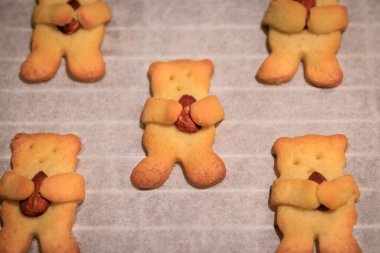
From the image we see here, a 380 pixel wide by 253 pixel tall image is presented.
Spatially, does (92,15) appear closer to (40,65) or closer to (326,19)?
(40,65)

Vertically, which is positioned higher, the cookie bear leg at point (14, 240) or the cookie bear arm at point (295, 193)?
the cookie bear arm at point (295, 193)

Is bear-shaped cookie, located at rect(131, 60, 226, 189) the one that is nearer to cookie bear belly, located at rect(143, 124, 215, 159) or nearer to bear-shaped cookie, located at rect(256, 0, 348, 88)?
cookie bear belly, located at rect(143, 124, 215, 159)

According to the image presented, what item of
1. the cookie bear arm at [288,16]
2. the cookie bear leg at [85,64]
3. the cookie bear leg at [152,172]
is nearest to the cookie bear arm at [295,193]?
the cookie bear leg at [152,172]

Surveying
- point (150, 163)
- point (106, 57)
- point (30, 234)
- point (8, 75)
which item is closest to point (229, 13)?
point (106, 57)

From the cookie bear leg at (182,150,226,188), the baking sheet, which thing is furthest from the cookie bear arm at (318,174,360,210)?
the cookie bear leg at (182,150,226,188)

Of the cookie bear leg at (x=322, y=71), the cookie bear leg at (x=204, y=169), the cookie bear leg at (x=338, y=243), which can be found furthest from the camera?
the cookie bear leg at (x=322, y=71)

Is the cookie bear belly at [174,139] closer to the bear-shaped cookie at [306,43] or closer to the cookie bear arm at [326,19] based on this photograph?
the bear-shaped cookie at [306,43]

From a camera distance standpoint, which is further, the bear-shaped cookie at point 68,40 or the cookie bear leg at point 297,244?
the bear-shaped cookie at point 68,40
